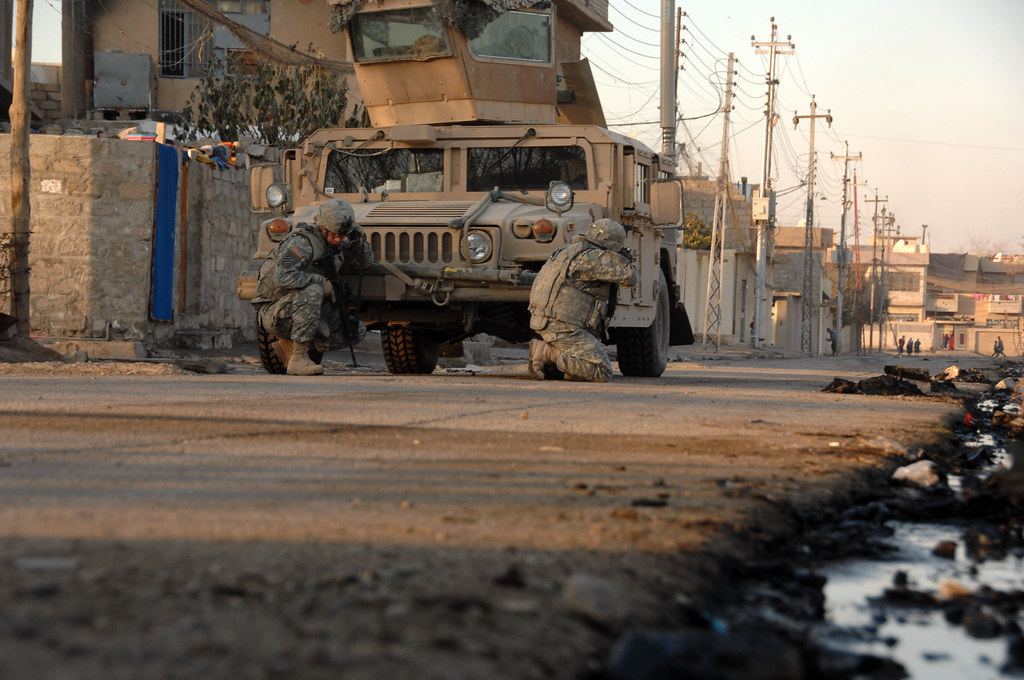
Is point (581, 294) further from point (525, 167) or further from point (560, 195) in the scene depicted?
point (525, 167)

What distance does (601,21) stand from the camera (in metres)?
33.8

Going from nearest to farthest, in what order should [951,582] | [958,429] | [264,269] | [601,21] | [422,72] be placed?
[951,582], [958,429], [264,269], [422,72], [601,21]

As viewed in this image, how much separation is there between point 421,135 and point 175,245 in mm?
5516

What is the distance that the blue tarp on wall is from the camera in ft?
46.9

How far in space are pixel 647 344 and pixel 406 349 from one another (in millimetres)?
2194

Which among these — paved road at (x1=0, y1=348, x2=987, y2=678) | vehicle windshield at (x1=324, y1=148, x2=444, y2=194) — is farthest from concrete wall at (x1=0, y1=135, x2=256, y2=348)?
paved road at (x1=0, y1=348, x2=987, y2=678)

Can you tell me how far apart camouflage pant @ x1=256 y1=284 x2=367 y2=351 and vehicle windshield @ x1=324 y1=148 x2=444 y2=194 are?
5.17ft

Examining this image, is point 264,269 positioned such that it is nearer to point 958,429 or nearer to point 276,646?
point 958,429

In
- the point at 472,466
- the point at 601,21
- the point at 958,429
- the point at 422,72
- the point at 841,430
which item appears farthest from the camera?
the point at 601,21

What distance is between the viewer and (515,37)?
11156 mm

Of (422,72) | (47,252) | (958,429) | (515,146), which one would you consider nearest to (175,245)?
(47,252)

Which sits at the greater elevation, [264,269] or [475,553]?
[264,269]

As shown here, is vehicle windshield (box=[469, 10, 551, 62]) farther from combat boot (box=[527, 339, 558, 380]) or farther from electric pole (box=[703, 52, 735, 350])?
electric pole (box=[703, 52, 735, 350])

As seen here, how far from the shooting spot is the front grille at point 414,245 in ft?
30.7
